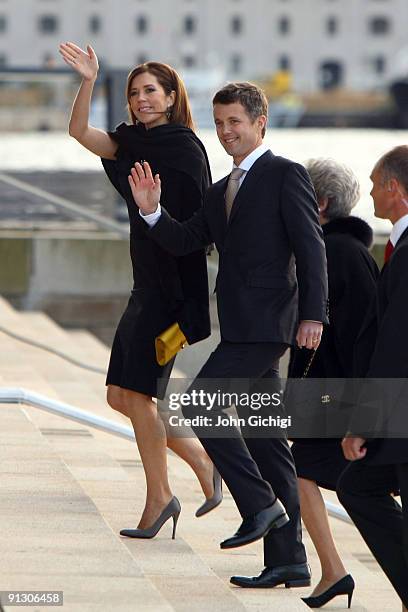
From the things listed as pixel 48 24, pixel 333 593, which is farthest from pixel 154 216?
pixel 48 24

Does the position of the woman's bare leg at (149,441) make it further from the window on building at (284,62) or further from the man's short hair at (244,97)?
the window on building at (284,62)

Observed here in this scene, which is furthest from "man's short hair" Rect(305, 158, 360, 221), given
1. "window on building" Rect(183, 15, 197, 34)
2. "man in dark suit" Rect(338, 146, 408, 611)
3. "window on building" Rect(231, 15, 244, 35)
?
"window on building" Rect(231, 15, 244, 35)

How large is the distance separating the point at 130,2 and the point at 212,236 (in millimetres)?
109999

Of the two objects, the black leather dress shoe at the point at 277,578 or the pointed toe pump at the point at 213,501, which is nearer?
the black leather dress shoe at the point at 277,578

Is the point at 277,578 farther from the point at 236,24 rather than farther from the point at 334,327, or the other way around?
the point at 236,24

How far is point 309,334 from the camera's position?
4.02m

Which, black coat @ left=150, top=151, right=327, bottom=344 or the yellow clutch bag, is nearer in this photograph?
black coat @ left=150, top=151, right=327, bottom=344

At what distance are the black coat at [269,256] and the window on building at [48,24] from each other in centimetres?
11060

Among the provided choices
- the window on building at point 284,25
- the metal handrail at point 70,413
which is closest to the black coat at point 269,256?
the metal handrail at point 70,413

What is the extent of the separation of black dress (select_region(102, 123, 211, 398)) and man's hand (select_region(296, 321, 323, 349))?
46 cm

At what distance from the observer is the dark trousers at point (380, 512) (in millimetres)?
3822

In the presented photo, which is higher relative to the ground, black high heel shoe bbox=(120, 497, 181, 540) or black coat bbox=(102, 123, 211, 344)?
black coat bbox=(102, 123, 211, 344)

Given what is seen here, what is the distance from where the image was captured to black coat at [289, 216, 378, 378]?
4.26 meters

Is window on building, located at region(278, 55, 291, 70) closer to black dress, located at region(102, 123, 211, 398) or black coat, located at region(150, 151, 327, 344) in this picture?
black dress, located at region(102, 123, 211, 398)
